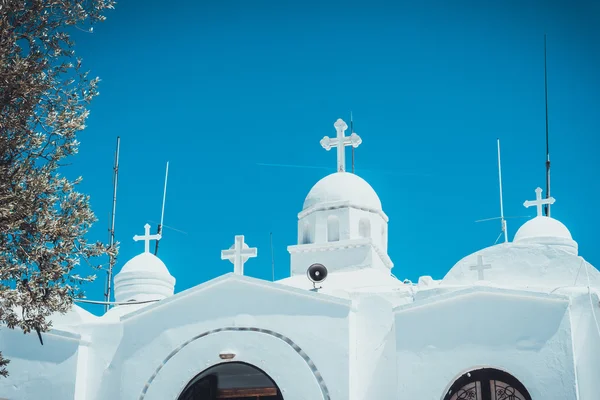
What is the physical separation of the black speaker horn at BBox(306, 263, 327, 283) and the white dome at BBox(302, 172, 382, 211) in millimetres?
4071

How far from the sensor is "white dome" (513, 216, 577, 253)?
19188 millimetres

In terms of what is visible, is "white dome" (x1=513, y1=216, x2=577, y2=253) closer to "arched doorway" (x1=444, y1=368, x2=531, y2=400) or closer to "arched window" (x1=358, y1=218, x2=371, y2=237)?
"arched window" (x1=358, y1=218, x2=371, y2=237)

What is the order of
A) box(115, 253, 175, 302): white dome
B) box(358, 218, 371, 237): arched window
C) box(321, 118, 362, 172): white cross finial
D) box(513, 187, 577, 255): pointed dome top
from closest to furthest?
box(513, 187, 577, 255): pointed dome top, box(358, 218, 371, 237): arched window, box(115, 253, 175, 302): white dome, box(321, 118, 362, 172): white cross finial

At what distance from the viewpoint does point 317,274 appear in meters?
16.5

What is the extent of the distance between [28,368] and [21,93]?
6.66 m

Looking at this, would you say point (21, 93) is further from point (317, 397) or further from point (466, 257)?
point (466, 257)

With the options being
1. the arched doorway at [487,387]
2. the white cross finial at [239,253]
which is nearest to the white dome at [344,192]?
the white cross finial at [239,253]

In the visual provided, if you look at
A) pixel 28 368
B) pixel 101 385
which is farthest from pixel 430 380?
pixel 28 368

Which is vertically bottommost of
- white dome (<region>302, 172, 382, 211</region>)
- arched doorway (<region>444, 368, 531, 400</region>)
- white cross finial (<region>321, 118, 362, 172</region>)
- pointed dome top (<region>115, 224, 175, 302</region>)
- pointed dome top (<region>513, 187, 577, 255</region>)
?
arched doorway (<region>444, 368, 531, 400</region>)

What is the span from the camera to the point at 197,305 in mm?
15531

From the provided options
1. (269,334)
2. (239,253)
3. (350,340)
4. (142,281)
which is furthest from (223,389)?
(142,281)

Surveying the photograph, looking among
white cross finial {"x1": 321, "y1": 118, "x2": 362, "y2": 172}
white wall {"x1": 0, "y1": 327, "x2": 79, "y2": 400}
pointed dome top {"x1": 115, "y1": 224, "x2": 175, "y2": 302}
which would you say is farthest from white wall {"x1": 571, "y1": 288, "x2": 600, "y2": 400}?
pointed dome top {"x1": 115, "y1": 224, "x2": 175, "y2": 302}

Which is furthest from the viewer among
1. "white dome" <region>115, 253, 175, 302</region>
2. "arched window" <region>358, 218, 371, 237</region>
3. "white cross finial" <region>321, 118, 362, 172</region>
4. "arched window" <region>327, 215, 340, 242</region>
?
"white cross finial" <region>321, 118, 362, 172</region>

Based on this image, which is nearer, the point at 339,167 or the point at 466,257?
the point at 466,257
